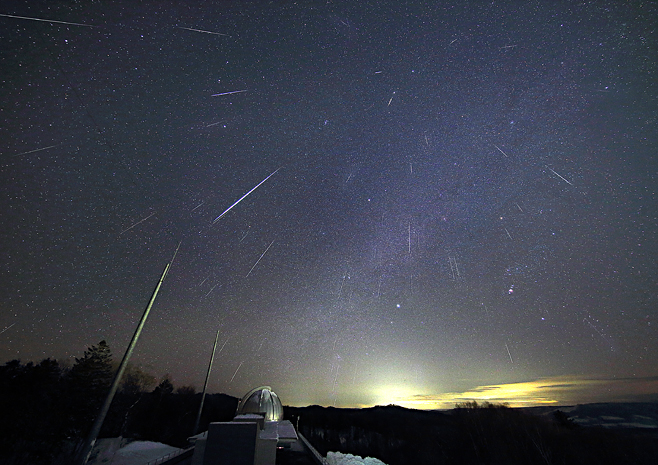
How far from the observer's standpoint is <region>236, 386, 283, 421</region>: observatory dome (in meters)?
36.1

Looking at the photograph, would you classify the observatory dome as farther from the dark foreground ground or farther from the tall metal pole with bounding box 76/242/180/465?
the tall metal pole with bounding box 76/242/180/465

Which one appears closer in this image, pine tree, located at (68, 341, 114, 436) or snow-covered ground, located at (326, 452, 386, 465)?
snow-covered ground, located at (326, 452, 386, 465)

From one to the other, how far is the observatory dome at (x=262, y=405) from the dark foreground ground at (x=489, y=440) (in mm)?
18731

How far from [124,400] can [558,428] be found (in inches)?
3466

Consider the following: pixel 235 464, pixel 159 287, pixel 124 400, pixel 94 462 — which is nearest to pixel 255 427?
pixel 235 464

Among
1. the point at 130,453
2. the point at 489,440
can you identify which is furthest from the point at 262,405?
the point at 489,440

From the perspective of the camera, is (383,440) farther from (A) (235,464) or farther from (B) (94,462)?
(A) (235,464)

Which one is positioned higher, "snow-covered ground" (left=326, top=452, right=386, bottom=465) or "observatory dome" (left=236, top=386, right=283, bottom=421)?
"observatory dome" (left=236, top=386, right=283, bottom=421)

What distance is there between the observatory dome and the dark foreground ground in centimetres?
1873

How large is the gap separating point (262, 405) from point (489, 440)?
55.2 m

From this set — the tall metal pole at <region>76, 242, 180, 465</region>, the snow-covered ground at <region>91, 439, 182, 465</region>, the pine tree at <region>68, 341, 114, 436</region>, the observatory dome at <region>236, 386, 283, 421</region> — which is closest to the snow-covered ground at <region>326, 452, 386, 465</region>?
the observatory dome at <region>236, 386, 283, 421</region>

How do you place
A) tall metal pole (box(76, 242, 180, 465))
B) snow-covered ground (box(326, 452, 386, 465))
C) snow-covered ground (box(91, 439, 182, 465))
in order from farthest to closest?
snow-covered ground (box(91, 439, 182, 465)) → snow-covered ground (box(326, 452, 386, 465)) → tall metal pole (box(76, 242, 180, 465))

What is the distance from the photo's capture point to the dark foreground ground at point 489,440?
4981 cm

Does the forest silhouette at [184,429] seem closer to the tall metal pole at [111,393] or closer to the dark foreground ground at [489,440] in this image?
the dark foreground ground at [489,440]
